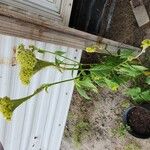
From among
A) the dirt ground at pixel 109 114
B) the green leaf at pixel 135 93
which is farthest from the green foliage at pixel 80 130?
the green leaf at pixel 135 93

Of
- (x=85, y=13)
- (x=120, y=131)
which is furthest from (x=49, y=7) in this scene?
(x=120, y=131)

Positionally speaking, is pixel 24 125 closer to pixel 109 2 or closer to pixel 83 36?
pixel 83 36

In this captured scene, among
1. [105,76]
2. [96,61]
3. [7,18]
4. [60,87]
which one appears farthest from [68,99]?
[7,18]

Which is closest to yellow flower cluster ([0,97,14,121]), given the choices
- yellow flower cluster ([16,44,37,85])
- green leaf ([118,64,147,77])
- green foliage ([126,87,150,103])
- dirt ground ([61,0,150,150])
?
yellow flower cluster ([16,44,37,85])

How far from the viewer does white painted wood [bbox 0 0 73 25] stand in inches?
97.8

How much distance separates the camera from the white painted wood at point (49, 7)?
8.15ft

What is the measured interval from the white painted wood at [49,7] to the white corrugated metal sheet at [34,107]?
0.22 metres

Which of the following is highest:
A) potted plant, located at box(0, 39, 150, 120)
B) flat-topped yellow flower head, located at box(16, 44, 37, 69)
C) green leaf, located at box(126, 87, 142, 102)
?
flat-topped yellow flower head, located at box(16, 44, 37, 69)

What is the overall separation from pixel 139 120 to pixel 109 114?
310 mm

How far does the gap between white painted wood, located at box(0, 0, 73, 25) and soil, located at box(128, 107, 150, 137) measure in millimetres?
1114

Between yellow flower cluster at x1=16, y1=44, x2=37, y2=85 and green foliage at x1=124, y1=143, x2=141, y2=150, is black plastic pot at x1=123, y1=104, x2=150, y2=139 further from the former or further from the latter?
yellow flower cluster at x1=16, y1=44, x2=37, y2=85

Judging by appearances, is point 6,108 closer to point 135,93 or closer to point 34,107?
point 34,107

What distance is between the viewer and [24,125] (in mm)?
3061

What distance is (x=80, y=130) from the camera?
386cm
